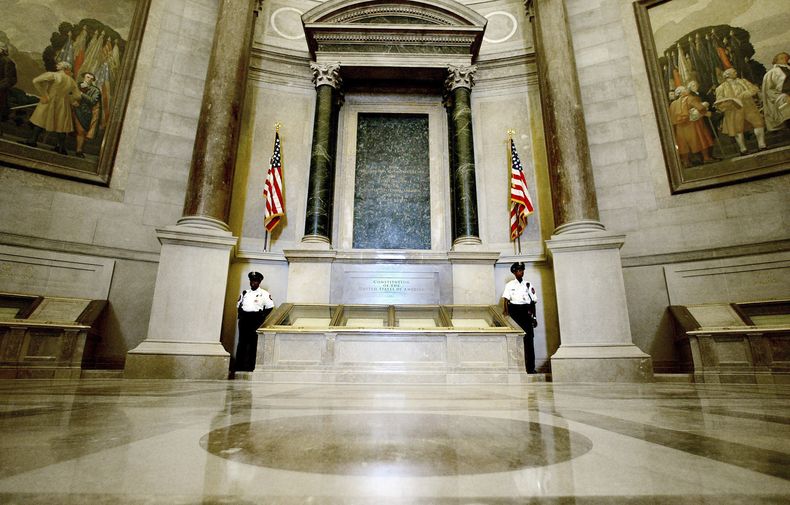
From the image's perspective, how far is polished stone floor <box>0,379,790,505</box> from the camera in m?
0.58

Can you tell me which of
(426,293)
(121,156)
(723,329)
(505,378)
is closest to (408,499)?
(505,378)

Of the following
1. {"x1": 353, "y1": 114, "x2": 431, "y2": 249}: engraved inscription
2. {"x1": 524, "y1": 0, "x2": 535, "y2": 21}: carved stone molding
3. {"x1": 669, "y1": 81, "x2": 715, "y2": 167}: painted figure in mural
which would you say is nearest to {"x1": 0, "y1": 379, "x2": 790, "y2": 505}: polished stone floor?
{"x1": 353, "y1": 114, "x2": 431, "y2": 249}: engraved inscription

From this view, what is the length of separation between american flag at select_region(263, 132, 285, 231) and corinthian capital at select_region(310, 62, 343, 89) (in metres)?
2.04

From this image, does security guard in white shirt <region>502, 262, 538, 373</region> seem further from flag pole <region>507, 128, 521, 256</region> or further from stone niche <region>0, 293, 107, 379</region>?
stone niche <region>0, 293, 107, 379</region>

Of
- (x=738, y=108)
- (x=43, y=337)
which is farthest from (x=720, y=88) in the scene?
(x=43, y=337)

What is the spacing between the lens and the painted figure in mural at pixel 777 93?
23.5 ft

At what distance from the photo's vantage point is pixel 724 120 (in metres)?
7.64

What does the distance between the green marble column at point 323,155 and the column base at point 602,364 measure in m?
4.90

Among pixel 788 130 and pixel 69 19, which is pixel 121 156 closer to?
pixel 69 19

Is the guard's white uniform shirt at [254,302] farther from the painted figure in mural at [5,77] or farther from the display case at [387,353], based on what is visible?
the painted figure in mural at [5,77]

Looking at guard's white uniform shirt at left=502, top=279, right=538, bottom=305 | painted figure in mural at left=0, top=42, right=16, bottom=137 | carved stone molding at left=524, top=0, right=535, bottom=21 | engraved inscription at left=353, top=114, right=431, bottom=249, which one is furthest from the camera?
carved stone molding at left=524, top=0, right=535, bottom=21

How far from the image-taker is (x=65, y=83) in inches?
308

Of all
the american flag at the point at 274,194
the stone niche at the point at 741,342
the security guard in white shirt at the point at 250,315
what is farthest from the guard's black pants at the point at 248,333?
the stone niche at the point at 741,342

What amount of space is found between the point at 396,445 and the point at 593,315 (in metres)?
5.77
